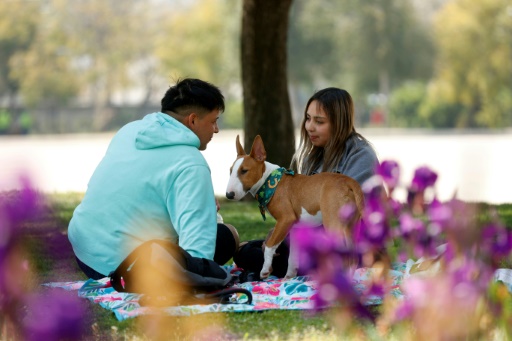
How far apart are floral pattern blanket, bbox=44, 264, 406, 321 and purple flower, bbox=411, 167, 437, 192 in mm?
1839

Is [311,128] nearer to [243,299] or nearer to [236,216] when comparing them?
[243,299]

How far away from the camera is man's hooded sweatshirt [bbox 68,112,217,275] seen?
18.4 feet

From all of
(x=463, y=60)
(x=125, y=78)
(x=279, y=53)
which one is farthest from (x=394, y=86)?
(x=279, y=53)

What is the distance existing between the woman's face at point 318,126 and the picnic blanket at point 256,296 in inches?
37.8

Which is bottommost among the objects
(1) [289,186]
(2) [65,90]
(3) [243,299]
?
(2) [65,90]

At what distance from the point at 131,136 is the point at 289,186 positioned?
1163mm

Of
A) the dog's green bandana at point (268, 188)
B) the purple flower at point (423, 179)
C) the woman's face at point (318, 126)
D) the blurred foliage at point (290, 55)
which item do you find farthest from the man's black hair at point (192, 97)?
the blurred foliage at point (290, 55)

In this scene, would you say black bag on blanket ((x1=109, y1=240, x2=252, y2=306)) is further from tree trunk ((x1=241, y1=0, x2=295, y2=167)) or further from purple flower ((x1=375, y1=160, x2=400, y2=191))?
tree trunk ((x1=241, y1=0, x2=295, y2=167))

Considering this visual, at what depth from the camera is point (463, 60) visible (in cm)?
6147

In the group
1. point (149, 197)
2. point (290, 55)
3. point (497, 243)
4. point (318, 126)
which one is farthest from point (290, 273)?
point (290, 55)

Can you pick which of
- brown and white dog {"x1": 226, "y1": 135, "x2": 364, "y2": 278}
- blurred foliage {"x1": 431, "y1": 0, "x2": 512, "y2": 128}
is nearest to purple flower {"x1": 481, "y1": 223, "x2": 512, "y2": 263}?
brown and white dog {"x1": 226, "y1": 135, "x2": 364, "y2": 278}

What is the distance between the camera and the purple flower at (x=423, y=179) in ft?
11.4

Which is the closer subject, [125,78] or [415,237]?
[415,237]

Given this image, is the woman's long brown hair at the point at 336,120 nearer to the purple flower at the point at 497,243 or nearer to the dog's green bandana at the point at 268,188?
the dog's green bandana at the point at 268,188
